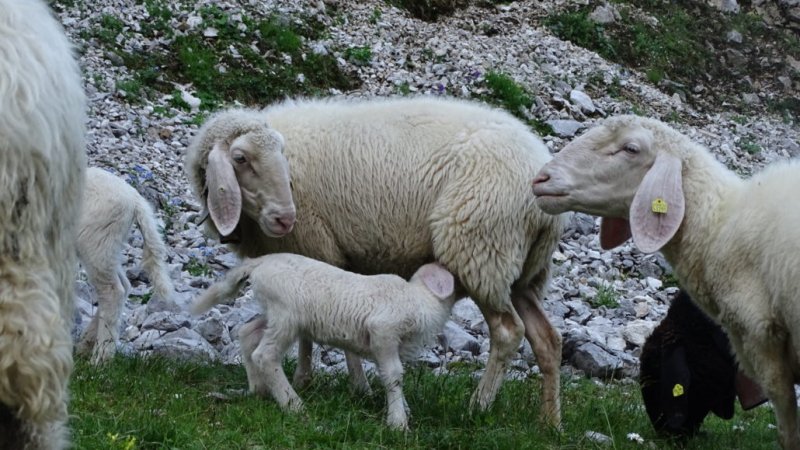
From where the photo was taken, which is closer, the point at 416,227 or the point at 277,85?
the point at 416,227

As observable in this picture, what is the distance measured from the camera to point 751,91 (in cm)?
2050

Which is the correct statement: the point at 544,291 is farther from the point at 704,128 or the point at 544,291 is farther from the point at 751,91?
the point at 751,91

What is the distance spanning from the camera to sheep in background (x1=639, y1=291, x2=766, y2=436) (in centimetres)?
634

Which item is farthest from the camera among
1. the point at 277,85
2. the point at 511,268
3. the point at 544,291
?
the point at 277,85

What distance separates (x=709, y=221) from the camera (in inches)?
226

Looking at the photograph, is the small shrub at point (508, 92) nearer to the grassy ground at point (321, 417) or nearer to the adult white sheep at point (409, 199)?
the adult white sheep at point (409, 199)

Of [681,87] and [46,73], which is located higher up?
[46,73]

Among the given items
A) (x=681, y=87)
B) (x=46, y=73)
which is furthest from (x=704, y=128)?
(x=46, y=73)

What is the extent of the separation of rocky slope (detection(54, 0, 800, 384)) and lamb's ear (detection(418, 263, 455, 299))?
181 cm

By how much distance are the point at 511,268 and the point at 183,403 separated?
208 centimetres

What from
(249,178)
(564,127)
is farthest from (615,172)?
(564,127)

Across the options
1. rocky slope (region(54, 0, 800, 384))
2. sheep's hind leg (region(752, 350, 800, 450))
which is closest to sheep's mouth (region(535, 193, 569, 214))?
sheep's hind leg (region(752, 350, 800, 450))

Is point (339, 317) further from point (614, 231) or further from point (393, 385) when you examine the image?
point (614, 231)

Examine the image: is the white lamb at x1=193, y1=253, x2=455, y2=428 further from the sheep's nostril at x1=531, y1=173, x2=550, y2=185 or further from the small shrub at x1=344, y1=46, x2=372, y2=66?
the small shrub at x1=344, y1=46, x2=372, y2=66
